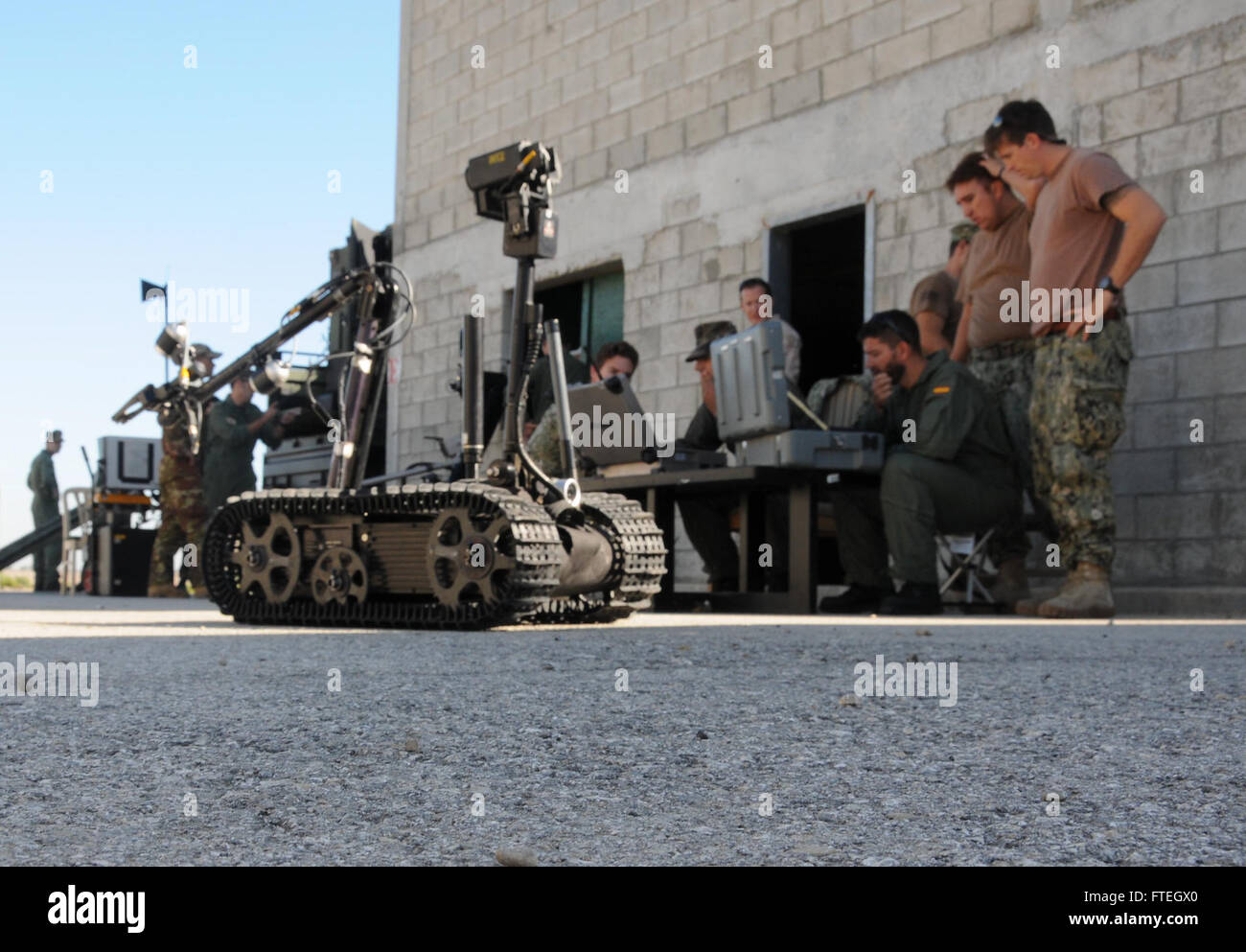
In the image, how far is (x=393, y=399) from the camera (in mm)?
15758

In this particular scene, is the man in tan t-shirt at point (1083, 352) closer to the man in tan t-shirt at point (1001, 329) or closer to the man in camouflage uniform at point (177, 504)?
the man in tan t-shirt at point (1001, 329)

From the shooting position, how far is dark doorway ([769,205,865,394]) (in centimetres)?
1106

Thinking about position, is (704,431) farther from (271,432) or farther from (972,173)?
(271,432)

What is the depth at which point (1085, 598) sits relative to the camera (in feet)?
23.5

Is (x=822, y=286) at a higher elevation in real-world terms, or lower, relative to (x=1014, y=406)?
higher

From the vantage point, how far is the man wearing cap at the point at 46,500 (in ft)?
56.5

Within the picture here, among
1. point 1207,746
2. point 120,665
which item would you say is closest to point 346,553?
point 120,665

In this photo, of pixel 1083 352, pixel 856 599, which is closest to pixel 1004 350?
pixel 1083 352

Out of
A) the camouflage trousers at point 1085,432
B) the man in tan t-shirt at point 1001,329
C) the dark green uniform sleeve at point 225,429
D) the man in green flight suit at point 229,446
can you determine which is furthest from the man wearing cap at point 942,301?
the dark green uniform sleeve at point 225,429

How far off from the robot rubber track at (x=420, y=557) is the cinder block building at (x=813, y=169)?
3658 millimetres

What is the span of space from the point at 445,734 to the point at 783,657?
1.88 m

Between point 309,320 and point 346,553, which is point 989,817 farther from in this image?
point 309,320

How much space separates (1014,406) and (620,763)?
6319mm

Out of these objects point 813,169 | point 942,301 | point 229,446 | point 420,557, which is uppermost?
point 813,169
